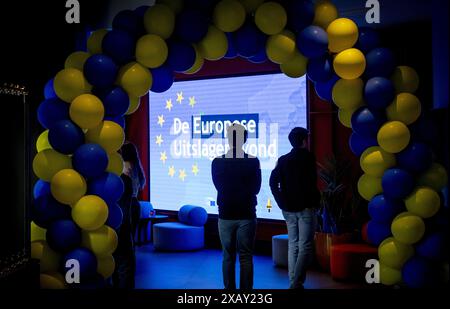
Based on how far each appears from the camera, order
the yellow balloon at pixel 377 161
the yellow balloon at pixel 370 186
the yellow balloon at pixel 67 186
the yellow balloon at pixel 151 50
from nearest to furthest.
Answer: the yellow balloon at pixel 67 186
the yellow balloon at pixel 151 50
the yellow balloon at pixel 377 161
the yellow balloon at pixel 370 186

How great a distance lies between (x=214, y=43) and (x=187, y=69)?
0.33 metres

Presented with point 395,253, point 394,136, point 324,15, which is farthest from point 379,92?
point 395,253

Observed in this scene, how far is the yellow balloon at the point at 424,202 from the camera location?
3.91 metres

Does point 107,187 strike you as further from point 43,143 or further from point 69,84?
point 69,84

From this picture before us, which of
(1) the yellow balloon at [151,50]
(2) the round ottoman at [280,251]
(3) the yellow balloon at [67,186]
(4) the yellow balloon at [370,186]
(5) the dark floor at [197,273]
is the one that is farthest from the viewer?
(2) the round ottoman at [280,251]

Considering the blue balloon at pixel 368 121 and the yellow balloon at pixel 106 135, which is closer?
the yellow balloon at pixel 106 135

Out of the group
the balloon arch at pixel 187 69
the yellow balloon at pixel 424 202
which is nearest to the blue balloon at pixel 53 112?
the balloon arch at pixel 187 69

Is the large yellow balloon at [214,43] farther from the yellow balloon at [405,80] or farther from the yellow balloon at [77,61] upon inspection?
the yellow balloon at [405,80]

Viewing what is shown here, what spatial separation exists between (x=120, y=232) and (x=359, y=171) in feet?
11.0

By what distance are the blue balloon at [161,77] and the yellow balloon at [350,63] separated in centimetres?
136

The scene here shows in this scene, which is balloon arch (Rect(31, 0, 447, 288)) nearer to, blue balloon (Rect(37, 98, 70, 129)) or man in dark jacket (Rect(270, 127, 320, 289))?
blue balloon (Rect(37, 98, 70, 129))

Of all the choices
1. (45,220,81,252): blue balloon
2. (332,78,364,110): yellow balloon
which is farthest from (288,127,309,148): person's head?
(45,220,81,252): blue balloon

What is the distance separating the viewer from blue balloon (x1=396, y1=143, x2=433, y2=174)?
3951 mm
